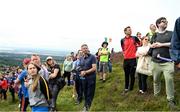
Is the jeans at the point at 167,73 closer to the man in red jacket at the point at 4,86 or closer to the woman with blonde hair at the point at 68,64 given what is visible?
the woman with blonde hair at the point at 68,64

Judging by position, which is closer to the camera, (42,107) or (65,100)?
(42,107)

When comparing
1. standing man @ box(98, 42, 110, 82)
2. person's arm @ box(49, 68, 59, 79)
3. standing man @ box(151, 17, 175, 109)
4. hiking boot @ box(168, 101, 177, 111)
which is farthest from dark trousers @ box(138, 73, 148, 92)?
standing man @ box(98, 42, 110, 82)

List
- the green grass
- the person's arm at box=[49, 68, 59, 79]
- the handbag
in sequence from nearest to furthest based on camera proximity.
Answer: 1. the green grass
2. the person's arm at box=[49, 68, 59, 79]
3. the handbag

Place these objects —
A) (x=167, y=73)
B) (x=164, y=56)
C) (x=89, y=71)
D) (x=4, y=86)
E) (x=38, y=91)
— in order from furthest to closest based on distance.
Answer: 1. (x=4, y=86)
2. (x=89, y=71)
3. (x=164, y=56)
4. (x=167, y=73)
5. (x=38, y=91)

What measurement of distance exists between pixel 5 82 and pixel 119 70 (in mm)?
7513

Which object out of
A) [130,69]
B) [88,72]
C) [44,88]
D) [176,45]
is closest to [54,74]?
[88,72]

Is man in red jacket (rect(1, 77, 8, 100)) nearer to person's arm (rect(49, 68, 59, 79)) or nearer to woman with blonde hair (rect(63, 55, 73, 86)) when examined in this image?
woman with blonde hair (rect(63, 55, 73, 86))

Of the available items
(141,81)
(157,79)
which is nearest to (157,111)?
(157,79)

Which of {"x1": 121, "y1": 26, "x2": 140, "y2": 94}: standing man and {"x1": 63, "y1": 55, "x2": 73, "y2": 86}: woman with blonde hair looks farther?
{"x1": 63, "y1": 55, "x2": 73, "y2": 86}: woman with blonde hair

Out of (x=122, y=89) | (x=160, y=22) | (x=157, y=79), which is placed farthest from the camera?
(x=122, y=89)

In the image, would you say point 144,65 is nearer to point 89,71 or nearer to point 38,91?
point 89,71

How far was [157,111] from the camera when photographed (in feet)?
41.4

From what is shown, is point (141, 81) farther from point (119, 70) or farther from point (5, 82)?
point (5, 82)

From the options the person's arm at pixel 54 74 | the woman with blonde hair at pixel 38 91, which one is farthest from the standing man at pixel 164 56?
the woman with blonde hair at pixel 38 91
